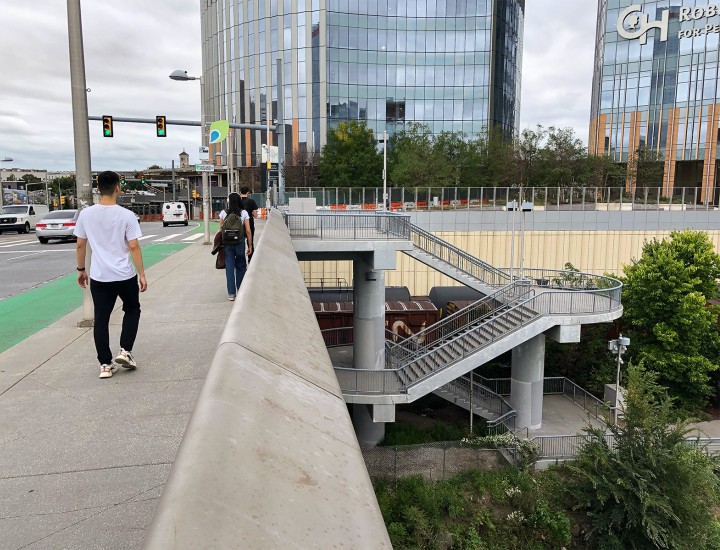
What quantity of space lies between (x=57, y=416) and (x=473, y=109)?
75162mm

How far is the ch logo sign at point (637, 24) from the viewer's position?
2478 inches

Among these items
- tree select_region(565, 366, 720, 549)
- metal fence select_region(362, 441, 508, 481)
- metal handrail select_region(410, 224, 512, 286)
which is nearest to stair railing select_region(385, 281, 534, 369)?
metal handrail select_region(410, 224, 512, 286)

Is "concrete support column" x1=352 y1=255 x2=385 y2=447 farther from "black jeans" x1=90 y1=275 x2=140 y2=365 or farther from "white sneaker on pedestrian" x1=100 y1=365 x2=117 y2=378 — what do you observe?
"white sneaker on pedestrian" x1=100 y1=365 x2=117 y2=378

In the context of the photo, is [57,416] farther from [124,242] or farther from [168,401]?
[124,242]

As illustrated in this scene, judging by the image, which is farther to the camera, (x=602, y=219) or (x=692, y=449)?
(x=602, y=219)

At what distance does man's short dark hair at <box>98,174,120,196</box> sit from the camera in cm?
498

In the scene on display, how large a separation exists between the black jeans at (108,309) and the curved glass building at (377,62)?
66.5 m

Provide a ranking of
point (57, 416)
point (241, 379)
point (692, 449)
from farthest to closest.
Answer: point (692, 449) → point (57, 416) → point (241, 379)

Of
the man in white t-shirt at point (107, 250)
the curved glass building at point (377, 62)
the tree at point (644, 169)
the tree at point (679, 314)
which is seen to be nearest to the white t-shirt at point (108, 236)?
the man in white t-shirt at point (107, 250)

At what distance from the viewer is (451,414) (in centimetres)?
2612

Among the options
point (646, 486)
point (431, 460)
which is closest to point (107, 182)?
point (431, 460)

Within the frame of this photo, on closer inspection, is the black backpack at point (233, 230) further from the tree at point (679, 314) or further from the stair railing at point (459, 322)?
the tree at point (679, 314)

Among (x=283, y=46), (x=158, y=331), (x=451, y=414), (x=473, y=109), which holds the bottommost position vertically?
(x=451, y=414)

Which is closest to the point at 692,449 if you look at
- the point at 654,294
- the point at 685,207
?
the point at 654,294
